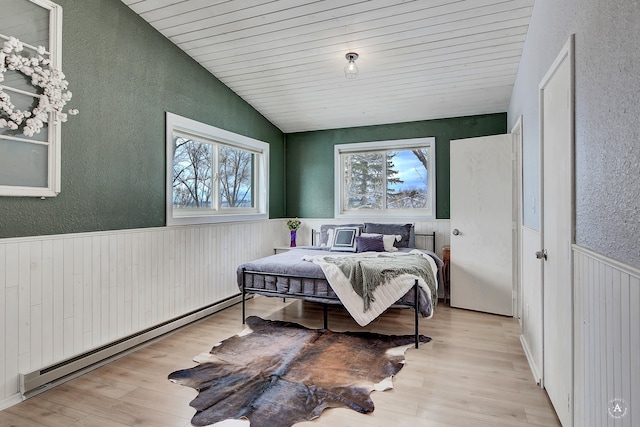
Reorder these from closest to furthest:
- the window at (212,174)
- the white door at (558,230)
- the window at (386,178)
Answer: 1. the white door at (558,230)
2. the window at (212,174)
3. the window at (386,178)

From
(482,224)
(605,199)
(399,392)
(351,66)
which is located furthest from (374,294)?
(351,66)

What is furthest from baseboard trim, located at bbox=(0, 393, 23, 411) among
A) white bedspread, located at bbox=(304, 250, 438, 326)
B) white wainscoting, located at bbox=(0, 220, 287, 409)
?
white bedspread, located at bbox=(304, 250, 438, 326)

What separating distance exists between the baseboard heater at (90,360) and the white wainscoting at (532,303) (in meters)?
3.03

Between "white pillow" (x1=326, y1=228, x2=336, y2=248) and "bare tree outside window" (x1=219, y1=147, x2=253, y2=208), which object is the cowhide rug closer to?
"white pillow" (x1=326, y1=228, x2=336, y2=248)

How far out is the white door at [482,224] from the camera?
3771mm

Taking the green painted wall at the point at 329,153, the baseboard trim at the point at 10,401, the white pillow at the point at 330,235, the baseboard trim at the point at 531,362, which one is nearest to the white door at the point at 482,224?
the green painted wall at the point at 329,153

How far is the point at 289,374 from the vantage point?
2.45m

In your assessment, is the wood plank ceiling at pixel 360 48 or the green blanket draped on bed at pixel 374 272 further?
the green blanket draped on bed at pixel 374 272

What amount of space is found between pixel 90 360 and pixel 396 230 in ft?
11.5

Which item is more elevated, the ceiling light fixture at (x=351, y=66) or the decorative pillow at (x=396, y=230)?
the ceiling light fixture at (x=351, y=66)

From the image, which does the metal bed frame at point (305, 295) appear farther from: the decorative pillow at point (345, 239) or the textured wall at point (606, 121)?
the textured wall at point (606, 121)

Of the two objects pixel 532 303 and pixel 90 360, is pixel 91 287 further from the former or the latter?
pixel 532 303

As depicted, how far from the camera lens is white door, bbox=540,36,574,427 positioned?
A: 1703 mm

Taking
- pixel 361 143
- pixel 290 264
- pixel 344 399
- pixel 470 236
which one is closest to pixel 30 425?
pixel 344 399
